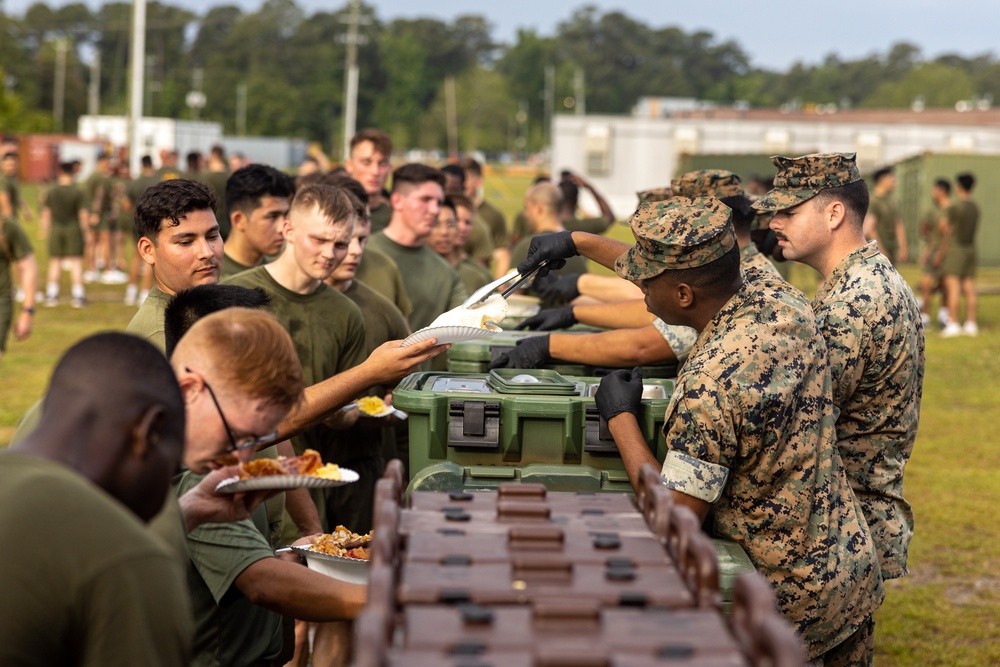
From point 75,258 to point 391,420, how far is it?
14.7 metres

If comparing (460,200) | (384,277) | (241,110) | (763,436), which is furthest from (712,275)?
(241,110)

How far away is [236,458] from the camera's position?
3.12m

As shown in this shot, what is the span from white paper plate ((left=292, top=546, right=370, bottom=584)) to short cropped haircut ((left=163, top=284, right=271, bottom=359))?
29.9 inches

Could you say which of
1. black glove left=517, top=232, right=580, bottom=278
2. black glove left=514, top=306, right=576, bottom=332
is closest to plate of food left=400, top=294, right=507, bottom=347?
black glove left=517, top=232, right=580, bottom=278

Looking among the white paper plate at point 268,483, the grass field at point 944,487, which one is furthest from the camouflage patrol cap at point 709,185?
the white paper plate at point 268,483

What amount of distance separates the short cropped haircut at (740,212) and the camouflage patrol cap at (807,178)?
88cm

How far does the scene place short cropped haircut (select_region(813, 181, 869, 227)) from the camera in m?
4.74

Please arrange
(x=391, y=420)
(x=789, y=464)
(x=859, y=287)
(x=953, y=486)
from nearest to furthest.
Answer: (x=789, y=464), (x=859, y=287), (x=391, y=420), (x=953, y=486)

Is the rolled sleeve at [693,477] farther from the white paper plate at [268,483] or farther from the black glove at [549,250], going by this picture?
the black glove at [549,250]

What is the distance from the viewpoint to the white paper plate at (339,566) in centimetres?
363

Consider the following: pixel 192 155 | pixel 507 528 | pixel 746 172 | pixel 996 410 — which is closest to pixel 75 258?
pixel 192 155

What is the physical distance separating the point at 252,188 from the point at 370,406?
1.45m

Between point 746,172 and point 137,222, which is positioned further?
point 746,172

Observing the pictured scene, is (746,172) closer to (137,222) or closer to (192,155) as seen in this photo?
(192,155)
